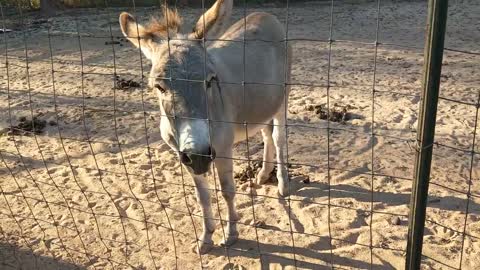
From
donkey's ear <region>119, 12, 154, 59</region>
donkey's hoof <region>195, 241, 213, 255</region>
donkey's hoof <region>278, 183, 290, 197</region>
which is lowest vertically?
donkey's hoof <region>195, 241, 213, 255</region>

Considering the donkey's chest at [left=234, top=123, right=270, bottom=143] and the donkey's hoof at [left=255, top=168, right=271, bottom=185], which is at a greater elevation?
the donkey's chest at [left=234, top=123, right=270, bottom=143]

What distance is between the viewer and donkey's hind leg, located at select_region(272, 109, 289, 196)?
15.4 ft

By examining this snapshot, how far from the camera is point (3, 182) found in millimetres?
5121

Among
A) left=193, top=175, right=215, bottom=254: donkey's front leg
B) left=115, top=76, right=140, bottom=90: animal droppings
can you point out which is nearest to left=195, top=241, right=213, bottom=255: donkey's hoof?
left=193, top=175, right=215, bottom=254: donkey's front leg

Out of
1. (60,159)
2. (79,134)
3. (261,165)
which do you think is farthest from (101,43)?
(261,165)

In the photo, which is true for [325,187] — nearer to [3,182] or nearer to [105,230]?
[105,230]

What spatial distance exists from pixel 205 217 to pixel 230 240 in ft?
0.96

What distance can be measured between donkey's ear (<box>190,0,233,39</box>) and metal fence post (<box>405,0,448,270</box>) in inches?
68.1

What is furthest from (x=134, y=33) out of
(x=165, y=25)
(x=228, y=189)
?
(x=228, y=189)

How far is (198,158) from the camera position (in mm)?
3029

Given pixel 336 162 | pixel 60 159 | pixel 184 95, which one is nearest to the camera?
pixel 184 95

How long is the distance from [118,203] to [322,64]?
4.91 meters

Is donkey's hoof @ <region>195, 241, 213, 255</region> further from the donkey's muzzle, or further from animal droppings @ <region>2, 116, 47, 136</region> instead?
animal droppings @ <region>2, 116, 47, 136</region>

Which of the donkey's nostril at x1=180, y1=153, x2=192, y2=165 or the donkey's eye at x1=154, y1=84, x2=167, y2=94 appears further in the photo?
the donkey's eye at x1=154, y1=84, x2=167, y2=94
